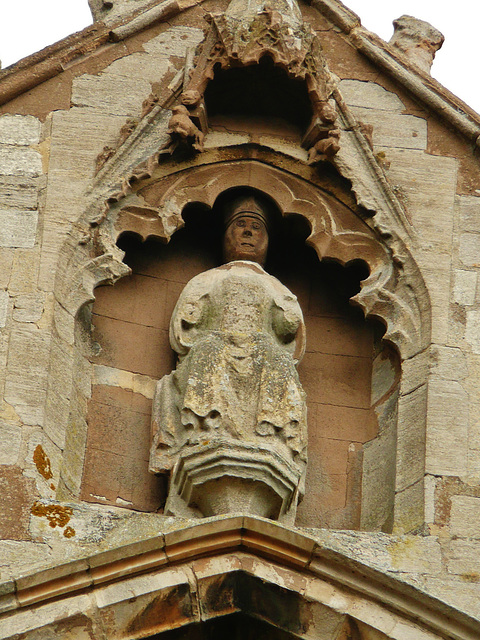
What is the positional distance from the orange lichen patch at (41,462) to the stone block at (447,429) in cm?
176

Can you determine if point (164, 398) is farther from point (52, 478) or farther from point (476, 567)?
point (476, 567)

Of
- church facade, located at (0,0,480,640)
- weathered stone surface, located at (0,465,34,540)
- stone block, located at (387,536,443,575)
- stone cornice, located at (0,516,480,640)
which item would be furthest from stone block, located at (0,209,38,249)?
stone block, located at (387,536,443,575)

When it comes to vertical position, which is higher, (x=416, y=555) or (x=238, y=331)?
(x=238, y=331)

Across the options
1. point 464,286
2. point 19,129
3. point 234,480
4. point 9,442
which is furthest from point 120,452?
point 464,286

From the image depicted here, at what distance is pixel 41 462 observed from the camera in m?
8.91

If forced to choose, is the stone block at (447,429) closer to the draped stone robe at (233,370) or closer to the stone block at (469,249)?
the draped stone robe at (233,370)

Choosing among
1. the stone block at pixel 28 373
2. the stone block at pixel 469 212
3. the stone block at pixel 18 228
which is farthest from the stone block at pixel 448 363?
the stone block at pixel 18 228

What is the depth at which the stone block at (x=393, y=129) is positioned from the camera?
10414mm

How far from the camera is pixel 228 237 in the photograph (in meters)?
10.2

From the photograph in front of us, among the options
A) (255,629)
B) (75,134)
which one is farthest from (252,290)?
(255,629)

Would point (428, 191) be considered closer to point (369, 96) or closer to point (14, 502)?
point (369, 96)

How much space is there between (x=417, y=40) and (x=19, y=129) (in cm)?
229

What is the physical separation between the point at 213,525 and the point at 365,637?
0.79 meters

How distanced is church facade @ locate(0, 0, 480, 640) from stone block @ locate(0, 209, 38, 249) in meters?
0.01
